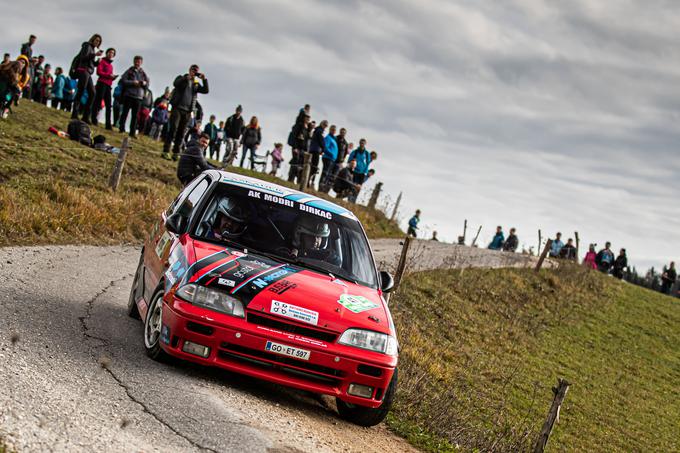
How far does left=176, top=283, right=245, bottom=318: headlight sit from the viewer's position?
699 centimetres

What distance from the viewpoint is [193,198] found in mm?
8969

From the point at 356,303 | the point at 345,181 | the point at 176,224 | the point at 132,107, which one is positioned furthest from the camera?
the point at 345,181

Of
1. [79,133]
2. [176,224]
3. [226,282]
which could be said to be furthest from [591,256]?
[226,282]

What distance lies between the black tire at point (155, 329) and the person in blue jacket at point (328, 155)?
20218 mm

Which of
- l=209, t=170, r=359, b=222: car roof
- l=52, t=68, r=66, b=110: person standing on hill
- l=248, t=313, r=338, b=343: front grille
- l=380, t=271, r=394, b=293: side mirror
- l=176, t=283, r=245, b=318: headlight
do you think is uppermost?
l=52, t=68, r=66, b=110: person standing on hill

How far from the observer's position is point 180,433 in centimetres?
578

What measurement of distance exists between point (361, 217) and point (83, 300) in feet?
65.4

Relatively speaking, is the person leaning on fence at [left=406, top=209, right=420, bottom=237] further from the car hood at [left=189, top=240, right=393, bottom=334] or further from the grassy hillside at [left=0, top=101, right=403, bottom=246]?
the car hood at [left=189, top=240, right=393, bottom=334]

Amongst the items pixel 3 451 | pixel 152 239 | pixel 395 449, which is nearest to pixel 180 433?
pixel 3 451

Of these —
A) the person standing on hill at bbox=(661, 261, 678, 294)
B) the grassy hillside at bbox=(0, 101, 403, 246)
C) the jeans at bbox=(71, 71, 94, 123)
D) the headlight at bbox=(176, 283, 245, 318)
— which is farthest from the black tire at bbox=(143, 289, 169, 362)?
the person standing on hill at bbox=(661, 261, 678, 294)

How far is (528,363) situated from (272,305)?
15315 millimetres

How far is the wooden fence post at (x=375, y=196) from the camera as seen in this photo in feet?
101

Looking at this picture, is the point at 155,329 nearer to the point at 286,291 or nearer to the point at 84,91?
the point at 286,291

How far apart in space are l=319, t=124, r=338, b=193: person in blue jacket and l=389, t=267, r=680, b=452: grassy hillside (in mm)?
4948
